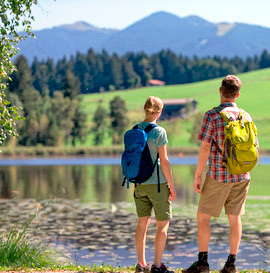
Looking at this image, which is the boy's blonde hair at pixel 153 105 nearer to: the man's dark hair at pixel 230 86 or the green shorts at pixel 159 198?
the man's dark hair at pixel 230 86

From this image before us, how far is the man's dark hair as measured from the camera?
680cm

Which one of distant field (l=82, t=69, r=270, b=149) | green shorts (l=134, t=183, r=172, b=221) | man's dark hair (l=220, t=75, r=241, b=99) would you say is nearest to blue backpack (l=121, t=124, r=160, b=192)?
green shorts (l=134, t=183, r=172, b=221)

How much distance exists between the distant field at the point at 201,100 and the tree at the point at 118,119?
2.37 meters

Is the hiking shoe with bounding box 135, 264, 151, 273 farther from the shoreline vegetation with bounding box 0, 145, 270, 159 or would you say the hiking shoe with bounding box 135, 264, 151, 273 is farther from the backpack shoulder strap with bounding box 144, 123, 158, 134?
the shoreline vegetation with bounding box 0, 145, 270, 159

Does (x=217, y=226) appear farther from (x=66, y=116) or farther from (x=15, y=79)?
(x=15, y=79)

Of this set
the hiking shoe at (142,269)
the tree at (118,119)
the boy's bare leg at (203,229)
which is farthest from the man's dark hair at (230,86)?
the tree at (118,119)

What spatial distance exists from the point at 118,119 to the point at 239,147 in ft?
289

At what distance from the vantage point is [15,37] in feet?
31.0

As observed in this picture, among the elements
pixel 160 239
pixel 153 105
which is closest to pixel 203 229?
pixel 160 239

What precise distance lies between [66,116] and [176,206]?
74853mm

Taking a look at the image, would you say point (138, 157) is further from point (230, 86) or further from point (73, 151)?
point (73, 151)

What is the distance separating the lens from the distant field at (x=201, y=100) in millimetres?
95938

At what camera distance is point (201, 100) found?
124m

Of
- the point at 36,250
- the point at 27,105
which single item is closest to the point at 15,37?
the point at 36,250
